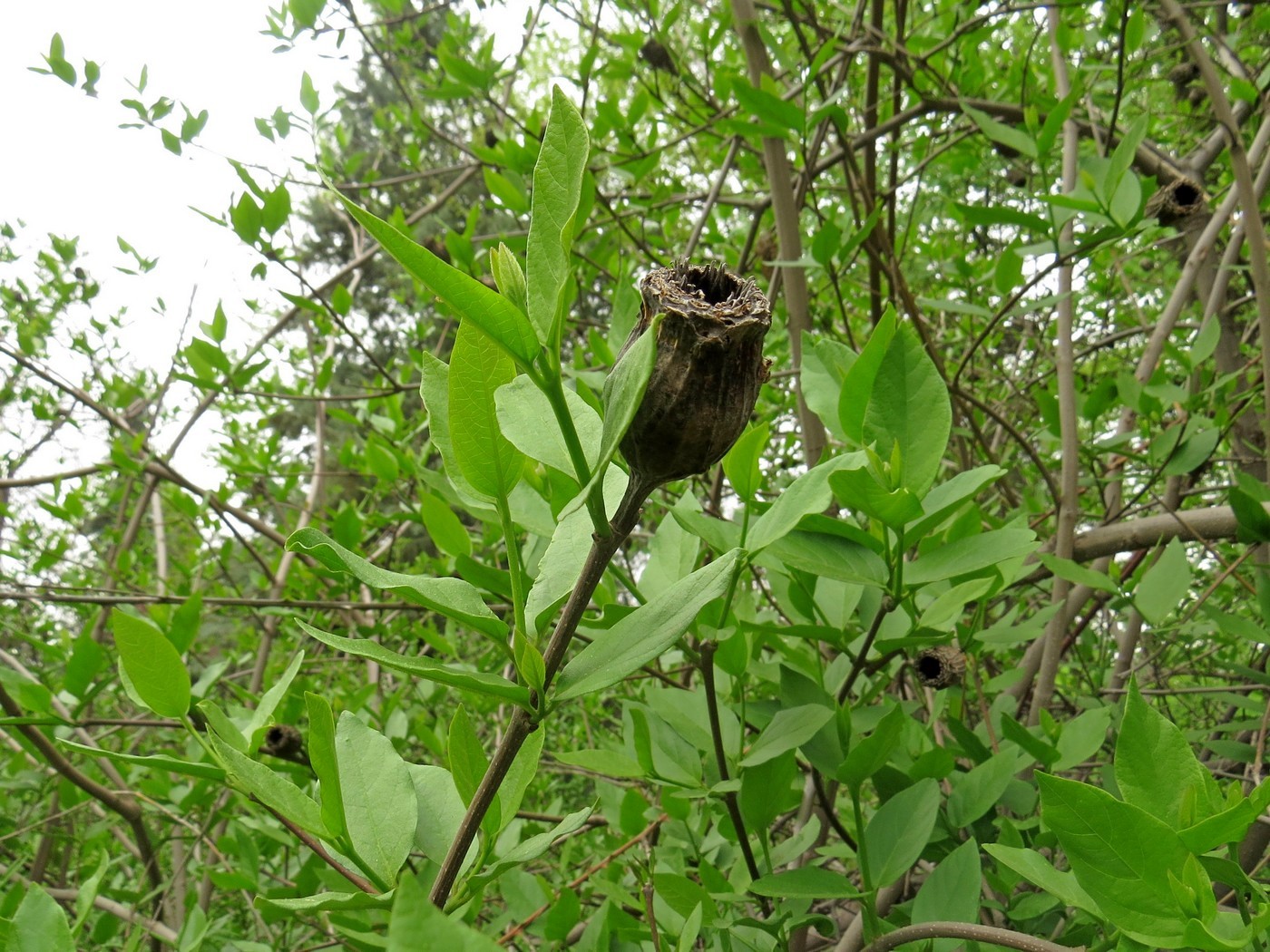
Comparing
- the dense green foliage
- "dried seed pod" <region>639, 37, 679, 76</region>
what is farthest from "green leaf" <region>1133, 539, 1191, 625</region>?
"dried seed pod" <region>639, 37, 679, 76</region>

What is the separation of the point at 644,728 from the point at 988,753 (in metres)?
0.38

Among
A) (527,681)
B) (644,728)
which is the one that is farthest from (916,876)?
(527,681)

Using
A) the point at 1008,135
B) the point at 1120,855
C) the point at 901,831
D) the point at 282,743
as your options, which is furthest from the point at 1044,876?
the point at 1008,135

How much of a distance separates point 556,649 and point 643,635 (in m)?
0.04

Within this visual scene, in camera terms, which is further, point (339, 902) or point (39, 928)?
point (39, 928)

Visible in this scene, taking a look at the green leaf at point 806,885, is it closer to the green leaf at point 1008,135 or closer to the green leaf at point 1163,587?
the green leaf at point 1163,587

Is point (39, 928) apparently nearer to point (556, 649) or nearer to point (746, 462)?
point (556, 649)

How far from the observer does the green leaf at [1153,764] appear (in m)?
0.47

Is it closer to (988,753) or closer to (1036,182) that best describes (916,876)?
(988,753)

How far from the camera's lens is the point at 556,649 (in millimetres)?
392

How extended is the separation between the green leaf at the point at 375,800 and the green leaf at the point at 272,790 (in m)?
0.02

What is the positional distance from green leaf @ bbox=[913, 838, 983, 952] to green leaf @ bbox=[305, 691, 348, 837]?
422mm

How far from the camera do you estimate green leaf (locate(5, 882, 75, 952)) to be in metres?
0.54

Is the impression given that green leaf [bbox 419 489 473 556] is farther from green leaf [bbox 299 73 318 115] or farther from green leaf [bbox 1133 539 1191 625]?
green leaf [bbox 299 73 318 115]
